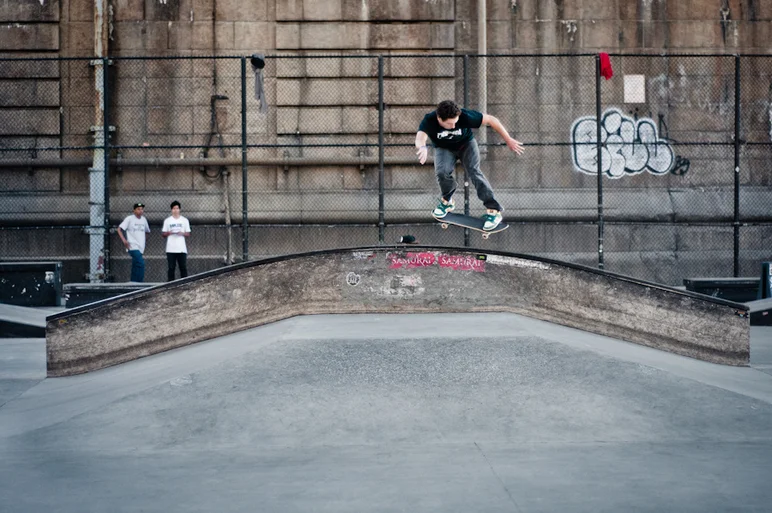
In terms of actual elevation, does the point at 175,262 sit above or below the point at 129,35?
below

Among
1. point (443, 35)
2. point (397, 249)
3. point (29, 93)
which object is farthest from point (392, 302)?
point (29, 93)

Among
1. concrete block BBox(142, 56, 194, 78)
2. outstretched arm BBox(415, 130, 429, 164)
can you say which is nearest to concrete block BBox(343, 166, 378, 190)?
concrete block BBox(142, 56, 194, 78)

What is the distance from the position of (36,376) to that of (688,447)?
6.33m

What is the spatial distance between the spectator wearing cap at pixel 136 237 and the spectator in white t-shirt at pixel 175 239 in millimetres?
518

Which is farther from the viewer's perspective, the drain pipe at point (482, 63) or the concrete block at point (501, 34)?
the concrete block at point (501, 34)

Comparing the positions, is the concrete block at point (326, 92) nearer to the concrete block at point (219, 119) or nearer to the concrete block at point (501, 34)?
the concrete block at point (219, 119)

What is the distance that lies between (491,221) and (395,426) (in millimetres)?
4148

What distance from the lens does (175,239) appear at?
45.9ft

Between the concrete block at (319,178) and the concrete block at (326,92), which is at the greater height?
the concrete block at (326,92)

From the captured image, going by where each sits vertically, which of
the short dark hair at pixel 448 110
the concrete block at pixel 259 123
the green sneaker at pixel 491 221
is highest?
the concrete block at pixel 259 123

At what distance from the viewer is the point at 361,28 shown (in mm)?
15586

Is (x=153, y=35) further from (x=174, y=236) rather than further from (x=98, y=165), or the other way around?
(x=174, y=236)

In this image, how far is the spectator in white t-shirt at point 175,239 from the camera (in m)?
14.0

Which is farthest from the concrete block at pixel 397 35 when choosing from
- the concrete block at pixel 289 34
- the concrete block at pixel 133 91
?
the concrete block at pixel 133 91
